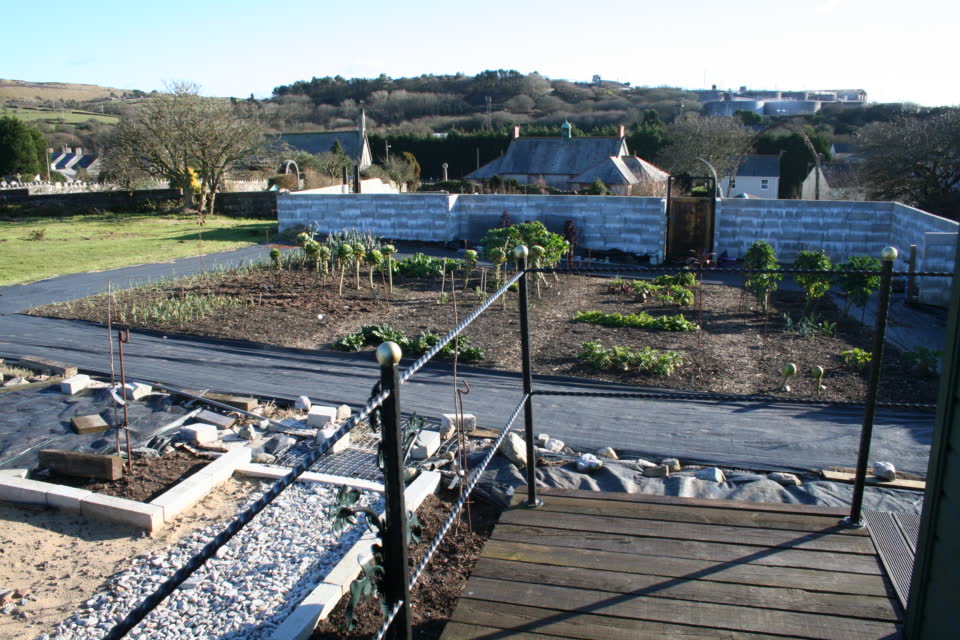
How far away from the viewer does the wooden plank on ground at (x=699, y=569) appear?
7.75 feet

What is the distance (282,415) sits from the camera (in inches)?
235

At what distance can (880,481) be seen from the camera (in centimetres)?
441

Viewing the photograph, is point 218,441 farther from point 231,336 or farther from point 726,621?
point 726,621

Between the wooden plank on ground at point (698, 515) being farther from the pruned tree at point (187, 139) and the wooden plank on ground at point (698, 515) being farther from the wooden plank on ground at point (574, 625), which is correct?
the pruned tree at point (187, 139)

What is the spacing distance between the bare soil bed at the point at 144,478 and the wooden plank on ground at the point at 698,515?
2.48 m

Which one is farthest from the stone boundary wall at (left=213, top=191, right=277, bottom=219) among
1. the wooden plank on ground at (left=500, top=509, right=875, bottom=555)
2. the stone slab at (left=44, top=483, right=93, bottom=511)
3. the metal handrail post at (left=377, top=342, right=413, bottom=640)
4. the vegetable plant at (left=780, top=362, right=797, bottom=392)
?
the metal handrail post at (left=377, top=342, right=413, bottom=640)

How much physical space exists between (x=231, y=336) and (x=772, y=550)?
23.1ft

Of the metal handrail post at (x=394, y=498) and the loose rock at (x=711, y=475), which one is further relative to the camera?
the loose rock at (x=711, y=475)

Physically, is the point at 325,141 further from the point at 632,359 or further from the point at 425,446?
the point at 425,446

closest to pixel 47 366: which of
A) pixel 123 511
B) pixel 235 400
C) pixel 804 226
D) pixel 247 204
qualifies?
pixel 235 400

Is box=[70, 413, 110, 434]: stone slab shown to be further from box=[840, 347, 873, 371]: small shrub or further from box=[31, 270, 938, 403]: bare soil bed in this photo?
box=[840, 347, 873, 371]: small shrub

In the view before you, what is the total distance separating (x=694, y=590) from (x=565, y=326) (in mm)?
6583

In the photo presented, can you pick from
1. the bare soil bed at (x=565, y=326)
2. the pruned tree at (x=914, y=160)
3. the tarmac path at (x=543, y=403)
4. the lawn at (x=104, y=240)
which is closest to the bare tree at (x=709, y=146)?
the pruned tree at (x=914, y=160)

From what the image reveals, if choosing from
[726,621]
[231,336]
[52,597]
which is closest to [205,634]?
[52,597]
